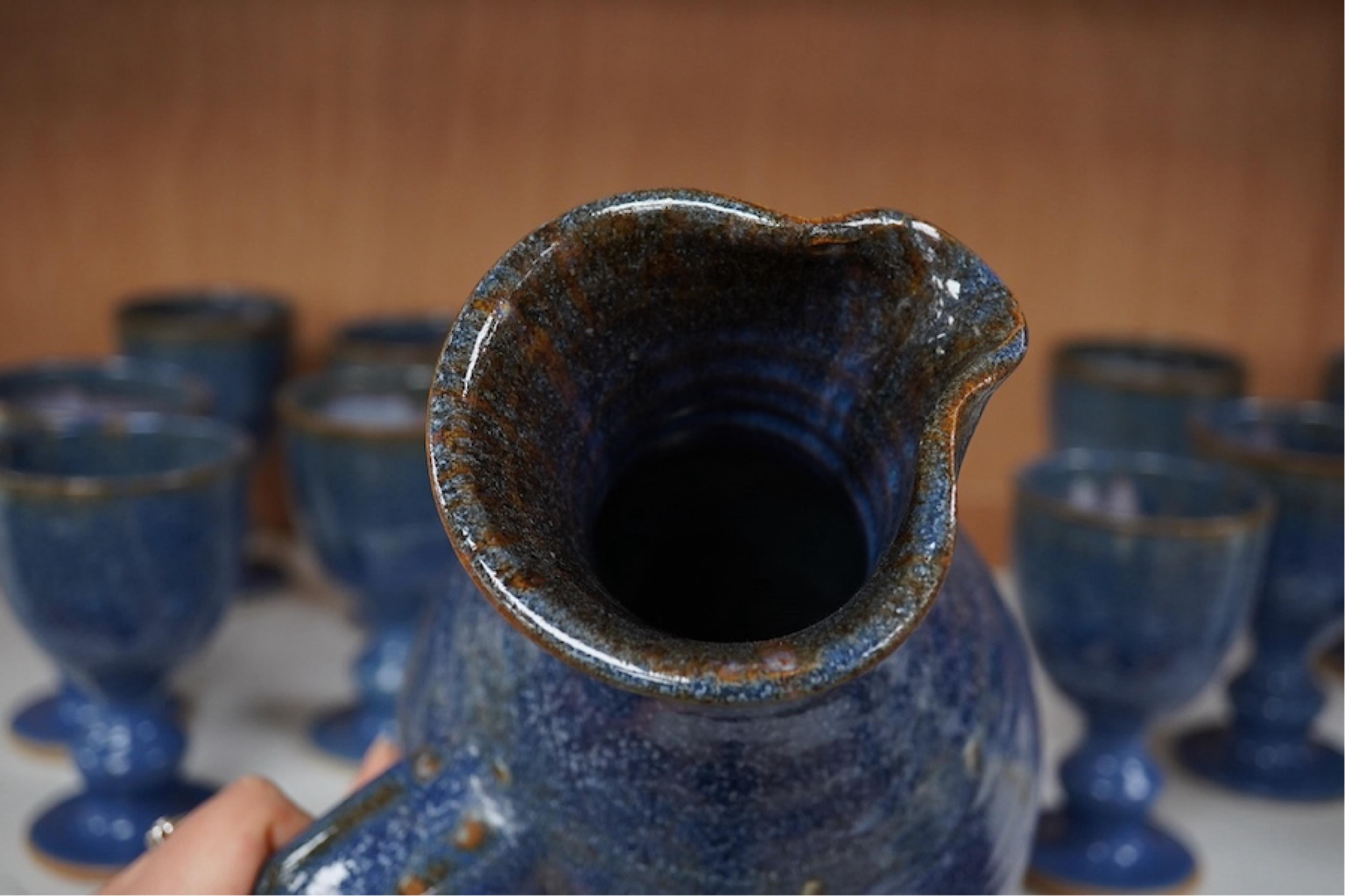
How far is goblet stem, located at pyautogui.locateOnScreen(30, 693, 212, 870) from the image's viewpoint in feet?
2.35

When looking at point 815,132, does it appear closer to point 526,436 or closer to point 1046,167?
point 1046,167

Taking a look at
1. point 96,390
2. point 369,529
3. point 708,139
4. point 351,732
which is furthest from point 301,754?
point 708,139

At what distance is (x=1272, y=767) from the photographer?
0.84 metres

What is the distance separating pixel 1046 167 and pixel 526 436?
2.72 ft

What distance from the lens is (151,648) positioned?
0.71 metres

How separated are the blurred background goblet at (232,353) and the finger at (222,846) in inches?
20.8

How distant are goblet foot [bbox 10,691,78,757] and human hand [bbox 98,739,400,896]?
14.9 inches

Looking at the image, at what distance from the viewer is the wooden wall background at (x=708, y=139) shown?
107 centimetres

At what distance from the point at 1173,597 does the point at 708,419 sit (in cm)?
37

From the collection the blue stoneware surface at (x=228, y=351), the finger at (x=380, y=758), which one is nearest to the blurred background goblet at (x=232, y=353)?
the blue stoneware surface at (x=228, y=351)

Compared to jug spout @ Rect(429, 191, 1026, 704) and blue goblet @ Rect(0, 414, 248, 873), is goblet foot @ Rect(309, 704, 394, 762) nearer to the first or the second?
blue goblet @ Rect(0, 414, 248, 873)

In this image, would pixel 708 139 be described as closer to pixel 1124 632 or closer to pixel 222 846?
pixel 1124 632

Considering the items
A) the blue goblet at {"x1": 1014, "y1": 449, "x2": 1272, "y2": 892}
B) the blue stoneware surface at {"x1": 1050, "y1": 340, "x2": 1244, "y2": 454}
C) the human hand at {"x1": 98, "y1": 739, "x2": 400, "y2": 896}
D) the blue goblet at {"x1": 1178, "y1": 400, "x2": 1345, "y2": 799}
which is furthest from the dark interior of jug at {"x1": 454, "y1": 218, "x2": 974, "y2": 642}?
the blue stoneware surface at {"x1": 1050, "y1": 340, "x2": 1244, "y2": 454}

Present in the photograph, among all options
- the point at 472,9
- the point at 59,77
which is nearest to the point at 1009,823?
the point at 472,9
